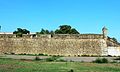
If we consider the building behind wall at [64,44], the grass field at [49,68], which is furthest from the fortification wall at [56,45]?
the grass field at [49,68]

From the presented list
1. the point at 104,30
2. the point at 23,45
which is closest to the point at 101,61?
the point at 104,30

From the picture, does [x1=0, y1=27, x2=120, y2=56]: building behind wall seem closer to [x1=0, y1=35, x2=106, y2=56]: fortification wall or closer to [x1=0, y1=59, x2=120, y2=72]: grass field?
[x1=0, y1=35, x2=106, y2=56]: fortification wall

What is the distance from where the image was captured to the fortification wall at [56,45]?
140 ft

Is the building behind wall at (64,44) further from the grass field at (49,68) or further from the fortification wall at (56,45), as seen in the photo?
the grass field at (49,68)

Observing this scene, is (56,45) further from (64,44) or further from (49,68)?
(49,68)

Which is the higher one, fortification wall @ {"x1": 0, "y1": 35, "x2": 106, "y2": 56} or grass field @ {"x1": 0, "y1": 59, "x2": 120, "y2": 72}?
fortification wall @ {"x1": 0, "y1": 35, "x2": 106, "y2": 56}

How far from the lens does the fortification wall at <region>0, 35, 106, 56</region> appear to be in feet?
140

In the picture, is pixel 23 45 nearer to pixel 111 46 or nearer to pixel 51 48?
pixel 51 48

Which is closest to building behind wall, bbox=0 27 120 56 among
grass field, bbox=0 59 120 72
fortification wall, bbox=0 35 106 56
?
fortification wall, bbox=0 35 106 56

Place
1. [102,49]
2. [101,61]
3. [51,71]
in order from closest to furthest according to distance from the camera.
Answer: [51,71] < [101,61] < [102,49]

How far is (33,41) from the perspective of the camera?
43938 millimetres

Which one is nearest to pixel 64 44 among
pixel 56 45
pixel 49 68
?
pixel 56 45

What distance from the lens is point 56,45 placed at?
142ft

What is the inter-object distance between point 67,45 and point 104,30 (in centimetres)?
562
